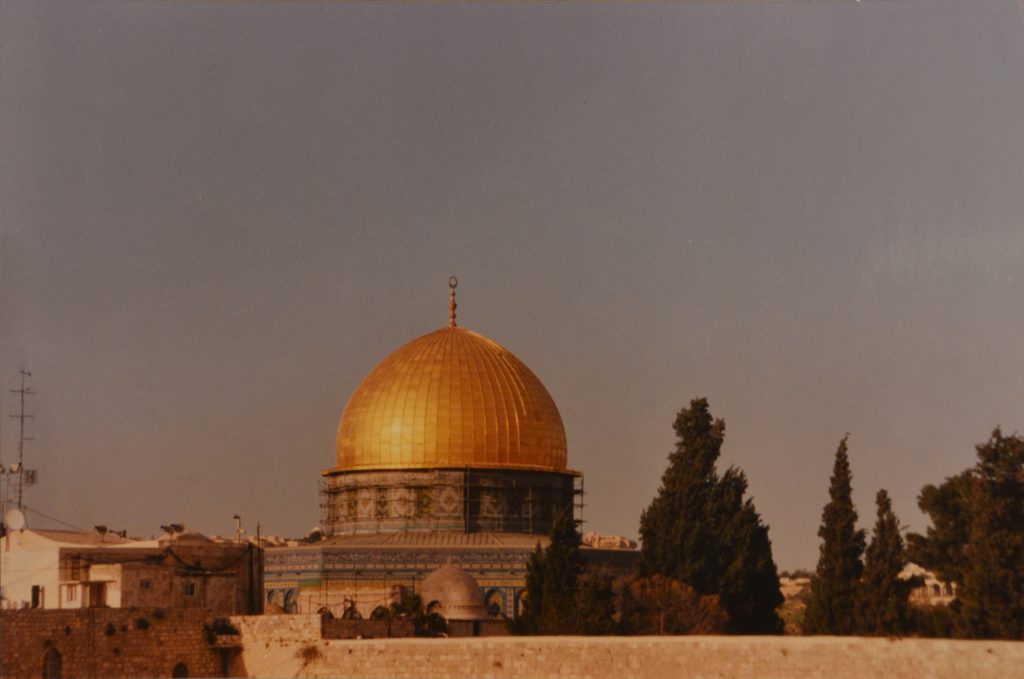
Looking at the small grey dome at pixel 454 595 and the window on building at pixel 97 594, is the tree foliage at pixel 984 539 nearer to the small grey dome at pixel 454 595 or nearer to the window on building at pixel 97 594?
the small grey dome at pixel 454 595

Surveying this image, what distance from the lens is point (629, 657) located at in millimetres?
25312

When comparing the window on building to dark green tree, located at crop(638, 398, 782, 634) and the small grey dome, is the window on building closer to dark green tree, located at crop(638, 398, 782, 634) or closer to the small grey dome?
the small grey dome

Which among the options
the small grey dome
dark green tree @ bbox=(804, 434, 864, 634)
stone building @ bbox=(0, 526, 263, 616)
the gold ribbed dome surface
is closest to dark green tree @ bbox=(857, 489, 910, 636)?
dark green tree @ bbox=(804, 434, 864, 634)

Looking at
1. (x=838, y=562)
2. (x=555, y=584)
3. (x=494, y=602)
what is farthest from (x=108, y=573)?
(x=838, y=562)

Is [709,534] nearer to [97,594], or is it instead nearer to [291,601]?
[291,601]

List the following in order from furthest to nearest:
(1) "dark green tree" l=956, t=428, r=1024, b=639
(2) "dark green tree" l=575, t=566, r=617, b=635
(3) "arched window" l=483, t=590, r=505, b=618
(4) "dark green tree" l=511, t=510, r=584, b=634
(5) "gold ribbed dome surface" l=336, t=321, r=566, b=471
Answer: (5) "gold ribbed dome surface" l=336, t=321, r=566, b=471 < (3) "arched window" l=483, t=590, r=505, b=618 < (4) "dark green tree" l=511, t=510, r=584, b=634 < (2) "dark green tree" l=575, t=566, r=617, b=635 < (1) "dark green tree" l=956, t=428, r=1024, b=639

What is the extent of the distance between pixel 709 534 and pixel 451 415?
6897mm

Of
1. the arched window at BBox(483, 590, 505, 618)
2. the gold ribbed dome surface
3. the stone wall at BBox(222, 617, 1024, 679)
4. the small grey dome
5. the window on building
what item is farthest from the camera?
the gold ribbed dome surface

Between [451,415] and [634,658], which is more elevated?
[451,415]

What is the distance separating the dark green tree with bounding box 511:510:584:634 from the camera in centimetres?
2859

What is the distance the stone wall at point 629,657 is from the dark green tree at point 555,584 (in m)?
2.36

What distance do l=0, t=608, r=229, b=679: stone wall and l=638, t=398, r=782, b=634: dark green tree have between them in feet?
25.2

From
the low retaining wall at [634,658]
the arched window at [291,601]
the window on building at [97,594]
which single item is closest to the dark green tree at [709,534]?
the low retaining wall at [634,658]

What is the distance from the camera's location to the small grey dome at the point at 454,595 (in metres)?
31.9
